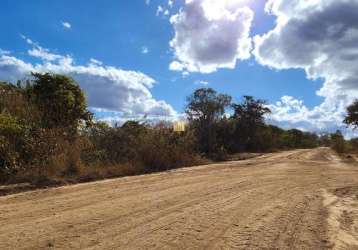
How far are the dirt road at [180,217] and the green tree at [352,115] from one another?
3494 centimetres

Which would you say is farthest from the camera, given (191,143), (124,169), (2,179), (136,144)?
(191,143)

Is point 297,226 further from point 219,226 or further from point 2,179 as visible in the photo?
point 2,179

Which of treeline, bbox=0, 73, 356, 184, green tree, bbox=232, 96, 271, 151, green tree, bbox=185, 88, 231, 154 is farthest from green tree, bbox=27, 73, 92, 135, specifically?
green tree, bbox=232, 96, 271, 151

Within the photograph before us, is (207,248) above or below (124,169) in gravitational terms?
below

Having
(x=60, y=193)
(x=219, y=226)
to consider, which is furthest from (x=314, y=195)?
(x=60, y=193)

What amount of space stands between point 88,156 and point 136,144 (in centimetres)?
324

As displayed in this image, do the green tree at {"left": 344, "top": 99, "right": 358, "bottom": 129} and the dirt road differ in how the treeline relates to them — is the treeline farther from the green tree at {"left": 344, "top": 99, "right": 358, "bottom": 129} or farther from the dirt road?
the green tree at {"left": 344, "top": 99, "right": 358, "bottom": 129}

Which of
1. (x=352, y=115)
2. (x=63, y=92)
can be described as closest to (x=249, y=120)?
(x=352, y=115)

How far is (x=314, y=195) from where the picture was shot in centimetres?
1143

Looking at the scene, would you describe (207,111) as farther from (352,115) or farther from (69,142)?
(69,142)

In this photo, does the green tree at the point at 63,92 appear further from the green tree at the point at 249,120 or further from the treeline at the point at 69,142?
the green tree at the point at 249,120

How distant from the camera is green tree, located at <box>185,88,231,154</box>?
38.7 m

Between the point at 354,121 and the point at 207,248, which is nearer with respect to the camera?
the point at 207,248

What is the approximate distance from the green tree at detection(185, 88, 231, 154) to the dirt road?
2524 centimetres
